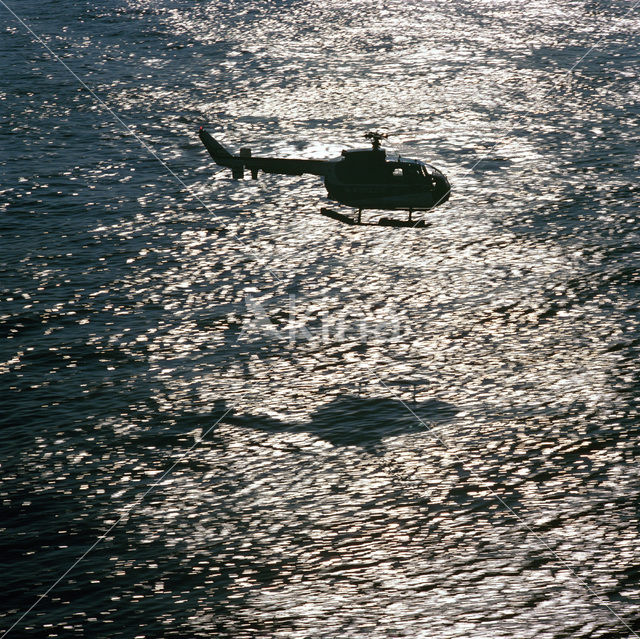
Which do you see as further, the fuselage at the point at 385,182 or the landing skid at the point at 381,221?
the landing skid at the point at 381,221

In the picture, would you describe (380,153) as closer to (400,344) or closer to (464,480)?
(400,344)

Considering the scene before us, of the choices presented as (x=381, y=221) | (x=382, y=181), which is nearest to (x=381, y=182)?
(x=382, y=181)

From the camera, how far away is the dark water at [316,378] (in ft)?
184

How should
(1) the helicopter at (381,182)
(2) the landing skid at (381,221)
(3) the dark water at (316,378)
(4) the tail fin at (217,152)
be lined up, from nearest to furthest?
(3) the dark water at (316,378) < (1) the helicopter at (381,182) < (2) the landing skid at (381,221) < (4) the tail fin at (217,152)

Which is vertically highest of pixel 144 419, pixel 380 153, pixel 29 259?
pixel 380 153

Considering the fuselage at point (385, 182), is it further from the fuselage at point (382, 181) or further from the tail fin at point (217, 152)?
the tail fin at point (217, 152)

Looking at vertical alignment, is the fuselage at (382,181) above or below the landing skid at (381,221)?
above

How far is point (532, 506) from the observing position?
62406mm

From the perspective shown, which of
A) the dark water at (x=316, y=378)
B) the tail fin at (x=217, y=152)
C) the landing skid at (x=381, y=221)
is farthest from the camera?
the tail fin at (x=217, y=152)

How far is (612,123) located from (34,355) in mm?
97736

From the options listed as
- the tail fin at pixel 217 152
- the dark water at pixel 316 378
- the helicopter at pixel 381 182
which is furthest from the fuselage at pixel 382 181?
the tail fin at pixel 217 152

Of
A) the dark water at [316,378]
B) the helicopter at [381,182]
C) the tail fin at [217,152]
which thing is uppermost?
the tail fin at [217,152]

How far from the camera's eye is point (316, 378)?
7719 centimetres

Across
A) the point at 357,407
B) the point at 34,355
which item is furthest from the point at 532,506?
the point at 34,355
